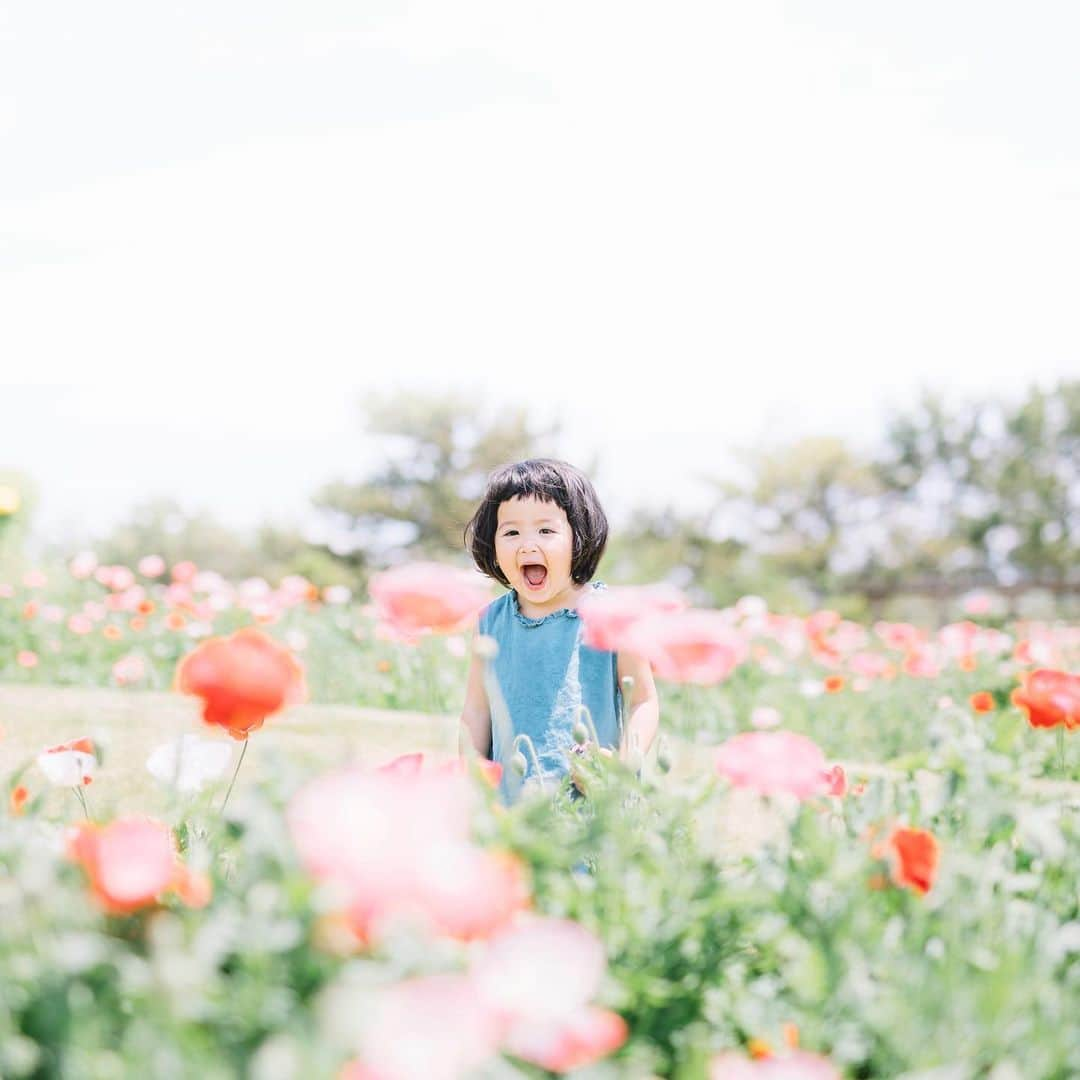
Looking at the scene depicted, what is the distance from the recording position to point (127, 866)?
4.66 ft

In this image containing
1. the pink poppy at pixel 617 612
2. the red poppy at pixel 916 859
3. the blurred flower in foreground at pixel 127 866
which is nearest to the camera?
the blurred flower in foreground at pixel 127 866

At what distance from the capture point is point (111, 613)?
843cm

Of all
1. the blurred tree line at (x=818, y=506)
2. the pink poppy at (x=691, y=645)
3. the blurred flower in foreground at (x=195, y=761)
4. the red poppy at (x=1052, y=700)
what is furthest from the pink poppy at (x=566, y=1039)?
the blurred tree line at (x=818, y=506)

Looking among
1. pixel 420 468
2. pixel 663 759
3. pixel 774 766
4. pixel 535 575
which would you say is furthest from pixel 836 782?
pixel 420 468

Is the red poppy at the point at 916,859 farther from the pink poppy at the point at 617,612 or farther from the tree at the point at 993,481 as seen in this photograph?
the tree at the point at 993,481

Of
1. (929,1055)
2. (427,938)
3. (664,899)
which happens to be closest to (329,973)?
(427,938)

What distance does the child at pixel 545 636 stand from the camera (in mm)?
2893

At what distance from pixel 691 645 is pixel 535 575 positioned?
114cm

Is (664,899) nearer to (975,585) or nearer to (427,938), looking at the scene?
(427,938)

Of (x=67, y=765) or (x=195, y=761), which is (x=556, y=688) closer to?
(x=195, y=761)

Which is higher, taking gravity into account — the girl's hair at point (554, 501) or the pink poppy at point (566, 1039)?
the girl's hair at point (554, 501)

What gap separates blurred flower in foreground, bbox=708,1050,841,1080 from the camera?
4.18 feet

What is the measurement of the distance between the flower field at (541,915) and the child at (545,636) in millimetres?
700

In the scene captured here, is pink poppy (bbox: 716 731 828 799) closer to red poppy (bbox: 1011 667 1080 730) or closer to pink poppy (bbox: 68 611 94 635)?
red poppy (bbox: 1011 667 1080 730)
